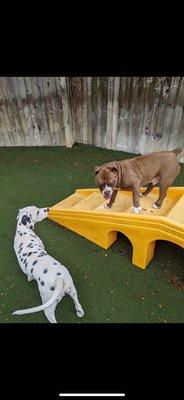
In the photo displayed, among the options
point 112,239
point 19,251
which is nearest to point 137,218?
point 112,239

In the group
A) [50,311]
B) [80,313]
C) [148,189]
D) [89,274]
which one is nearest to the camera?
[50,311]

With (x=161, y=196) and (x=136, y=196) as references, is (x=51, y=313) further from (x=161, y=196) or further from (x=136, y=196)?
(x=161, y=196)

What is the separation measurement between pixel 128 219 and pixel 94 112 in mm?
3576

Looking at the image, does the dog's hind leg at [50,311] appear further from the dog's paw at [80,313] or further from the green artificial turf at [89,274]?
the dog's paw at [80,313]

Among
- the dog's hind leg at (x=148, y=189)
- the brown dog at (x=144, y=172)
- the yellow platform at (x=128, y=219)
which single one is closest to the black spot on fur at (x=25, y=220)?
the yellow platform at (x=128, y=219)

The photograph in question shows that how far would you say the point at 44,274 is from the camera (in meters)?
3.66

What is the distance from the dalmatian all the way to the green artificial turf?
0.31 meters

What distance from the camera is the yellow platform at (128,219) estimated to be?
401 cm

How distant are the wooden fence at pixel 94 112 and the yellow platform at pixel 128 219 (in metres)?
2.06

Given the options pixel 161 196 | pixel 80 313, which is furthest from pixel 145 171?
pixel 80 313

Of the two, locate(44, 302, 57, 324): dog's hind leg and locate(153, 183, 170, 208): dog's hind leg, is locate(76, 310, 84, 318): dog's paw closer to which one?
locate(44, 302, 57, 324): dog's hind leg

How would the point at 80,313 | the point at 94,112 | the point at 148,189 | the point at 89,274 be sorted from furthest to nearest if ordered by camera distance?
1. the point at 94,112
2. the point at 148,189
3. the point at 89,274
4. the point at 80,313

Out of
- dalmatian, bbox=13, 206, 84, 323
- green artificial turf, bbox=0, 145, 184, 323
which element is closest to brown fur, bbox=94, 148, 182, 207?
green artificial turf, bbox=0, 145, 184, 323

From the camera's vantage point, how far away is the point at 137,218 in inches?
164
